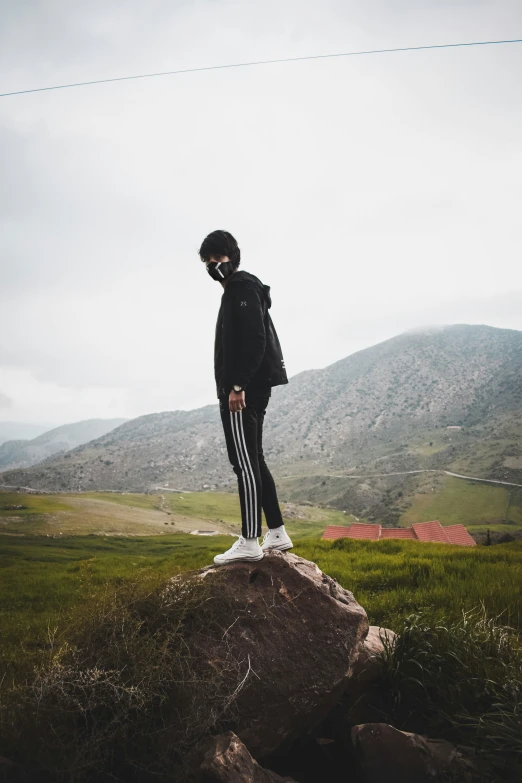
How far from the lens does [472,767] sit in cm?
273

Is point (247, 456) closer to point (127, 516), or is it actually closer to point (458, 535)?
point (458, 535)

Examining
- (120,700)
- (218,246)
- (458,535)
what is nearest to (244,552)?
(120,700)

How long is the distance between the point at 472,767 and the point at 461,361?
203 meters

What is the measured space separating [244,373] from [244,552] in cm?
180

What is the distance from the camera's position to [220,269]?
4551 millimetres

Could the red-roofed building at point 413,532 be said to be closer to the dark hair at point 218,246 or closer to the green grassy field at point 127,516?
the dark hair at point 218,246

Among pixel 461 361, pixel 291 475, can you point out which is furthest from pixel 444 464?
pixel 461 361

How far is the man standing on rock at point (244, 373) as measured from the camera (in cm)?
425

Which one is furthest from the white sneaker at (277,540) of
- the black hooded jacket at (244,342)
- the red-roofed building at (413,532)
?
the red-roofed building at (413,532)

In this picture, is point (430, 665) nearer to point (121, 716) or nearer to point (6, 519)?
point (121, 716)

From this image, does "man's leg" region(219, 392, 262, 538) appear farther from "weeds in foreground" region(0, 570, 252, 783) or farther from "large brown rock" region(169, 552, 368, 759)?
"weeds in foreground" region(0, 570, 252, 783)

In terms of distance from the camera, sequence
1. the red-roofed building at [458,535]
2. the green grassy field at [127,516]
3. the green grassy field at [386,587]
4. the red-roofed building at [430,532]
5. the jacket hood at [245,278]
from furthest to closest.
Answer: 1. the green grassy field at [127,516]
2. the red-roofed building at [458,535]
3. the red-roofed building at [430,532]
4. the green grassy field at [386,587]
5. the jacket hood at [245,278]

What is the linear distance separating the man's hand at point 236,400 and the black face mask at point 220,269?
1.33 meters

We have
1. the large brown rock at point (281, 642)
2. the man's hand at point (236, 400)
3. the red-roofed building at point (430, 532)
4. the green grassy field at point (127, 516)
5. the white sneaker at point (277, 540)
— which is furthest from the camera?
the green grassy field at point (127, 516)
